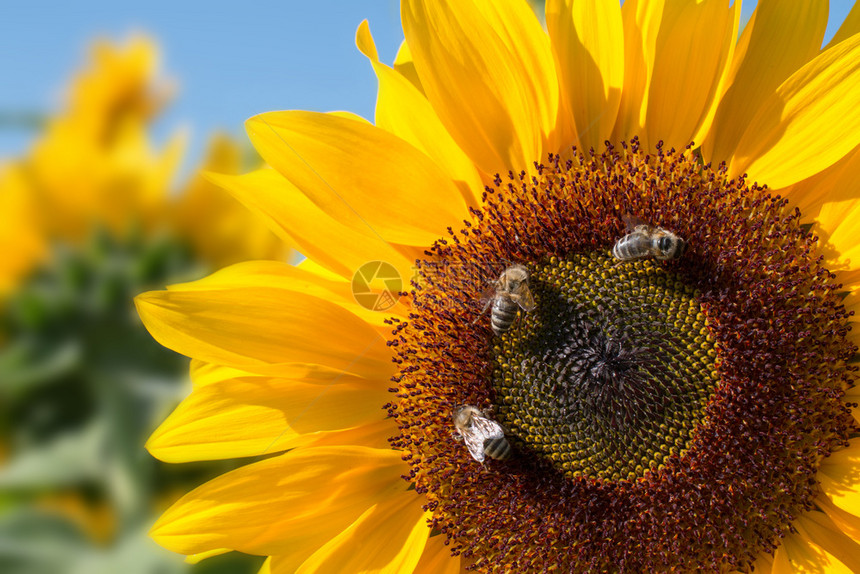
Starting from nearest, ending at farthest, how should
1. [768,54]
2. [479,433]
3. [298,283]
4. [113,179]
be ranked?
[113,179] < [479,433] < [768,54] < [298,283]

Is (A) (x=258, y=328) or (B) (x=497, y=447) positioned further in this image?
(A) (x=258, y=328)

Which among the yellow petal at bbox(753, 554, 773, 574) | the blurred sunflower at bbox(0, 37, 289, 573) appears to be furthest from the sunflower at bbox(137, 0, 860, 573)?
the blurred sunflower at bbox(0, 37, 289, 573)

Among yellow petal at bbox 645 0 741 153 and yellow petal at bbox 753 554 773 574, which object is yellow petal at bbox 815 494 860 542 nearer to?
yellow petal at bbox 753 554 773 574

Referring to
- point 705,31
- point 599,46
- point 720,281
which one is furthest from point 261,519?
point 705,31

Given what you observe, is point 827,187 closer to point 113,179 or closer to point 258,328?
point 258,328

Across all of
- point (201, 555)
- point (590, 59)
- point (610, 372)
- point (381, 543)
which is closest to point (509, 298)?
point (610, 372)

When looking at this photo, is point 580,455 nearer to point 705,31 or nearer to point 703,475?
point 703,475

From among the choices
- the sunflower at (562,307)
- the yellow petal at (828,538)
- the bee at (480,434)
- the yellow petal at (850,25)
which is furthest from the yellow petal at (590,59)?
the yellow petal at (828,538)
